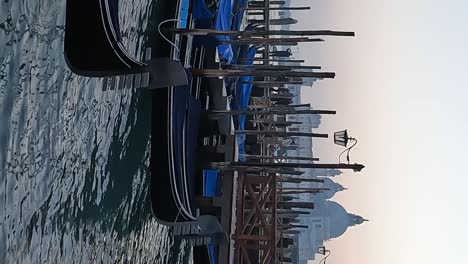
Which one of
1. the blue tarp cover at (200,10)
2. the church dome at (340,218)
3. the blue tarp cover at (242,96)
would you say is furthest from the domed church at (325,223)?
the blue tarp cover at (200,10)

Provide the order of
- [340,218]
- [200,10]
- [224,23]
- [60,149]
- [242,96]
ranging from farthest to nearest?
1. [340,218]
2. [242,96]
3. [224,23]
4. [200,10]
5. [60,149]

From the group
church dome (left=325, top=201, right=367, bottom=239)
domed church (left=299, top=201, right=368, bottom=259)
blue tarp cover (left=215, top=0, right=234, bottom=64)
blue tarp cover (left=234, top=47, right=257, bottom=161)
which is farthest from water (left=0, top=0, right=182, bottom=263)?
church dome (left=325, top=201, right=367, bottom=239)

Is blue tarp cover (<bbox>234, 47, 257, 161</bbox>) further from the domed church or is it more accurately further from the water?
the domed church

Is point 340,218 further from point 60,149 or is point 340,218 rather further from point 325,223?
point 60,149

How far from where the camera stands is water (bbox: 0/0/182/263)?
4.00m

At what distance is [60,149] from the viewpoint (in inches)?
188

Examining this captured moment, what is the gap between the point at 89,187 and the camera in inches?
218

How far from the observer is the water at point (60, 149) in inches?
158

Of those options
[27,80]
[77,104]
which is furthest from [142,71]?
[27,80]

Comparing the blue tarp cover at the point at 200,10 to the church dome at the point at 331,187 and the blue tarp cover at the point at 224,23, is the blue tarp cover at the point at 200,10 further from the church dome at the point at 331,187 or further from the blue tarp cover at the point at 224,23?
the church dome at the point at 331,187

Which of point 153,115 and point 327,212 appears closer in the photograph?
point 153,115

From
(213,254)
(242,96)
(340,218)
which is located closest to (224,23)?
(242,96)

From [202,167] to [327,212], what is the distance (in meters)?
36.0

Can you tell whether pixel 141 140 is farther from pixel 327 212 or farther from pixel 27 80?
pixel 327 212
